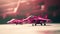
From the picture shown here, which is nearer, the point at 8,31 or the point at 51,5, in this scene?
the point at 8,31

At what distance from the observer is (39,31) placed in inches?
66.7

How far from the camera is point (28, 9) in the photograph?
1.82 metres

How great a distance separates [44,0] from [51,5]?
0.35ft

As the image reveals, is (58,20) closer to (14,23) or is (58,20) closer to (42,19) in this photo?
(42,19)

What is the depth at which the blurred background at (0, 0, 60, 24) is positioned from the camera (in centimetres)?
180

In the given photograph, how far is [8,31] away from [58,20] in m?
0.63

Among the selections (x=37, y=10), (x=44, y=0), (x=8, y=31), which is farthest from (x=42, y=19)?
(x=8, y=31)

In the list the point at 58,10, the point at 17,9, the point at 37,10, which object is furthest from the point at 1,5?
the point at 58,10

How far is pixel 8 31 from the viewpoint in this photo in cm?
168

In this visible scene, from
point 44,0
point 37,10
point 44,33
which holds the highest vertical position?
point 44,0

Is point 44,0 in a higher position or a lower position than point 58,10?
higher

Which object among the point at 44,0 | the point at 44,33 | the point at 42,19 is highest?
the point at 44,0

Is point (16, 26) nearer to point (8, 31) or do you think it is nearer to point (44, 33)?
point (8, 31)

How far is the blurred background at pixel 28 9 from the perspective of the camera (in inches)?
70.8
